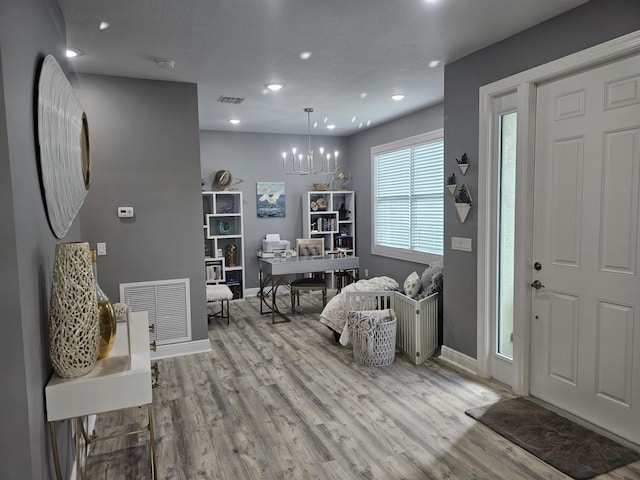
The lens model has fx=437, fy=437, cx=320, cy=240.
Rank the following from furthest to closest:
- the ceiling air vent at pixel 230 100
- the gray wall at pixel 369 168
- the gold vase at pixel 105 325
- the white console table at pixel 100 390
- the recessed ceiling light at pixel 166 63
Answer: the gray wall at pixel 369 168 < the ceiling air vent at pixel 230 100 < the recessed ceiling light at pixel 166 63 < the gold vase at pixel 105 325 < the white console table at pixel 100 390

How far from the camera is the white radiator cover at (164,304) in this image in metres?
4.08

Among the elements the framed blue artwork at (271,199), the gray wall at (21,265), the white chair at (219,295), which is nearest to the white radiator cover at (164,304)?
the white chair at (219,295)

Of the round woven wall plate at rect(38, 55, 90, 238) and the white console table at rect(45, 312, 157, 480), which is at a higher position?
the round woven wall plate at rect(38, 55, 90, 238)

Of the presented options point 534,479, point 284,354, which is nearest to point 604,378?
point 534,479

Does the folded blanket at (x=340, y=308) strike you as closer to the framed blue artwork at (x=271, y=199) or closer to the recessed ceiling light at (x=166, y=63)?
the recessed ceiling light at (x=166, y=63)

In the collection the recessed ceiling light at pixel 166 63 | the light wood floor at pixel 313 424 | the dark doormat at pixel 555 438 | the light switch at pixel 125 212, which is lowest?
the light wood floor at pixel 313 424

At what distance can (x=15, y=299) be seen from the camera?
1421 millimetres

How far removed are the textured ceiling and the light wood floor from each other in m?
2.60

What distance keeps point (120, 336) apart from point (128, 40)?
2045 mm

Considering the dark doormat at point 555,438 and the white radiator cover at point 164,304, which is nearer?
the dark doormat at point 555,438

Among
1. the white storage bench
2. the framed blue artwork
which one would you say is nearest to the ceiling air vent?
the framed blue artwork

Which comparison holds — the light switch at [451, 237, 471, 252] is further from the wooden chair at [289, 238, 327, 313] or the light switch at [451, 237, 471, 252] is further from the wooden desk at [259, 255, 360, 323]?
the wooden chair at [289, 238, 327, 313]

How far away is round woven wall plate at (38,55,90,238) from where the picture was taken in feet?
5.97

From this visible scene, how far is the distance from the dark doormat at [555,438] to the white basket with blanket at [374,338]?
0.99 m
